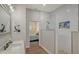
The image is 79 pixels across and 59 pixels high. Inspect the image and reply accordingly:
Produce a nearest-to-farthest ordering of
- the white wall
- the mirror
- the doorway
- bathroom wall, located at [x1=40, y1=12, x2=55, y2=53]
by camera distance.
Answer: the mirror, the white wall, the doorway, bathroom wall, located at [x1=40, y1=12, x2=55, y2=53]

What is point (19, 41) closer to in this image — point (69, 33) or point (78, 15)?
point (69, 33)

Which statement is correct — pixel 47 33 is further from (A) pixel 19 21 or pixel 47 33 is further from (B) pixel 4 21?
(B) pixel 4 21

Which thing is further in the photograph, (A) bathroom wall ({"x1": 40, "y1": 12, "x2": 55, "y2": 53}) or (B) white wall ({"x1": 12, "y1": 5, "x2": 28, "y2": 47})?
(A) bathroom wall ({"x1": 40, "y1": 12, "x2": 55, "y2": 53})

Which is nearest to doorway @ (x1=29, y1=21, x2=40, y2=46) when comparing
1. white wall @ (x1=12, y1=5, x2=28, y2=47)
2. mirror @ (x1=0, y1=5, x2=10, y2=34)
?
white wall @ (x1=12, y1=5, x2=28, y2=47)

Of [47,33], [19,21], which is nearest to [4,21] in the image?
[19,21]

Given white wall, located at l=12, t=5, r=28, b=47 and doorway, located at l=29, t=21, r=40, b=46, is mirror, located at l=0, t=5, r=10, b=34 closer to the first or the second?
white wall, located at l=12, t=5, r=28, b=47

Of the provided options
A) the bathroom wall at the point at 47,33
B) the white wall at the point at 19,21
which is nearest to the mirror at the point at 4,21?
the white wall at the point at 19,21

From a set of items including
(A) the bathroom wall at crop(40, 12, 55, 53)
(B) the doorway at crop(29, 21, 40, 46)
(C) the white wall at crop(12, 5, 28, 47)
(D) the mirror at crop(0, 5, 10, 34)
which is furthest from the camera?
(A) the bathroom wall at crop(40, 12, 55, 53)

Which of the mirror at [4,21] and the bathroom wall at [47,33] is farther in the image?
the bathroom wall at [47,33]

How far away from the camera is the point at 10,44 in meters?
1.43

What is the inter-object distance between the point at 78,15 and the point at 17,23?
1148 millimetres

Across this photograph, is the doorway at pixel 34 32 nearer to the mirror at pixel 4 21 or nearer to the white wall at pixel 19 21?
the white wall at pixel 19 21

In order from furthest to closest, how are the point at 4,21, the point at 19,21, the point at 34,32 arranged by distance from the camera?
1. the point at 34,32
2. the point at 19,21
3. the point at 4,21
